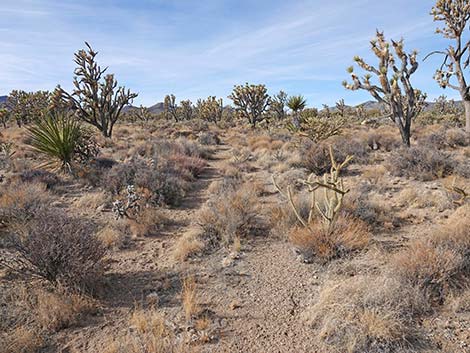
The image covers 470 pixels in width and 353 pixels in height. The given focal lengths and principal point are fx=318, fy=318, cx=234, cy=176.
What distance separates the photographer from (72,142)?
30.8ft

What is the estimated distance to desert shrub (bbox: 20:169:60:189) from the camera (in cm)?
833

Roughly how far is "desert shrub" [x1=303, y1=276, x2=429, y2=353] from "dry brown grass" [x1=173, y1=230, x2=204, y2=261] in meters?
2.10

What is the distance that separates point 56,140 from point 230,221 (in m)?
Answer: 6.46

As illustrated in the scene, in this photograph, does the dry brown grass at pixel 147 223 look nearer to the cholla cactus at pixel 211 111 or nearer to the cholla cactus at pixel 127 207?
the cholla cactus at pixel 127 207

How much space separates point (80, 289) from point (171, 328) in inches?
50.7

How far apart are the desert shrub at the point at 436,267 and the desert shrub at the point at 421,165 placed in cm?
463

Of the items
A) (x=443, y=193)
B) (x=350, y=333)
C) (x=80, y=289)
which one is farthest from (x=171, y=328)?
(x=443, y=193)

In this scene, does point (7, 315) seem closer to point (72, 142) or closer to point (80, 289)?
point (80, 289)

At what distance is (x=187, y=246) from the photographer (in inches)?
196

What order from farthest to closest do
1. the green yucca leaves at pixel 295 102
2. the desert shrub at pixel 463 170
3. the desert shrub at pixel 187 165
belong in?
1. the green yucca leaves at pixel 295 102
2. the desert shrub at pixel 187 165
3. the desert shrub at pixel 463 170

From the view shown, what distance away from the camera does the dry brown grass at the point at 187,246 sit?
192 inches

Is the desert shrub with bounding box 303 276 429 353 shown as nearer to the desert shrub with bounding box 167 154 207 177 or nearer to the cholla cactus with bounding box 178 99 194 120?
the desert shrub with bounding box 167 154 207 177

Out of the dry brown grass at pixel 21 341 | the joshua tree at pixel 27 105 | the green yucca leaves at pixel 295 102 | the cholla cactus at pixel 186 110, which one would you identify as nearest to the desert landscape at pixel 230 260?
the dry brown grass at pixel 21 341

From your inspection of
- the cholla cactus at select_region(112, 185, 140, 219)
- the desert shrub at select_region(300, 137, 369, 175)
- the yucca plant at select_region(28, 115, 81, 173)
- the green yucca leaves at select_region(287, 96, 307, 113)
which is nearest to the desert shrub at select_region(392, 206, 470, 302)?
the cholla cactus at select_region(112, 185, 140, 219)
